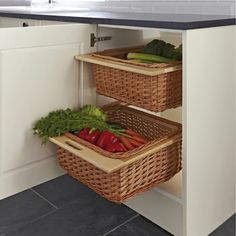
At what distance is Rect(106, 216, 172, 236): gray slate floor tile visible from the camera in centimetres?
143

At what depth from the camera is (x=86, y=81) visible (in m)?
1.55

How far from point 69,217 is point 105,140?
1.46 ft

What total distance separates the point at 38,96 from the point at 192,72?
0.61 metres

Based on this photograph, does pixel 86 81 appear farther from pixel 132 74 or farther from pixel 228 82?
pixel 228 82

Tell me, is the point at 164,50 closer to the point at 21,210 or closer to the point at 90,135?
the point at 90,135

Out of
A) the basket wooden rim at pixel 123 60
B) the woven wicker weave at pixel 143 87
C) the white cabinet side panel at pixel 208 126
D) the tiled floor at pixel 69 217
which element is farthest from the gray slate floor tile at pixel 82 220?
the basket wooden rim at pixel 123 60

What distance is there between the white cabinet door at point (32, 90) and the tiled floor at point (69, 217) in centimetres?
17

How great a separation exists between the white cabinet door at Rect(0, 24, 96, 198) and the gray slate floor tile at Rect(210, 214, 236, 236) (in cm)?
76

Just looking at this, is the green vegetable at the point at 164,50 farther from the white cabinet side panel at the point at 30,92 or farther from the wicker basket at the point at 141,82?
the white cabinet side panel at the point at 30,92

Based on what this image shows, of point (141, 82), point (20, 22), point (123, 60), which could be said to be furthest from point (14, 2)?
point (141, 82)

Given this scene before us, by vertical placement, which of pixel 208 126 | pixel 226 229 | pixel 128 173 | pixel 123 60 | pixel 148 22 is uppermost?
pixel 148 22

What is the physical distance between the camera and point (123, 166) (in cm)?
114

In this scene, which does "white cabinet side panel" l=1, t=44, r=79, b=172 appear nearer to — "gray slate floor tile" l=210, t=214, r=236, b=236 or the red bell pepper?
the red bell pepper

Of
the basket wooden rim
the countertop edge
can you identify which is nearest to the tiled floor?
the basket wooden rim
